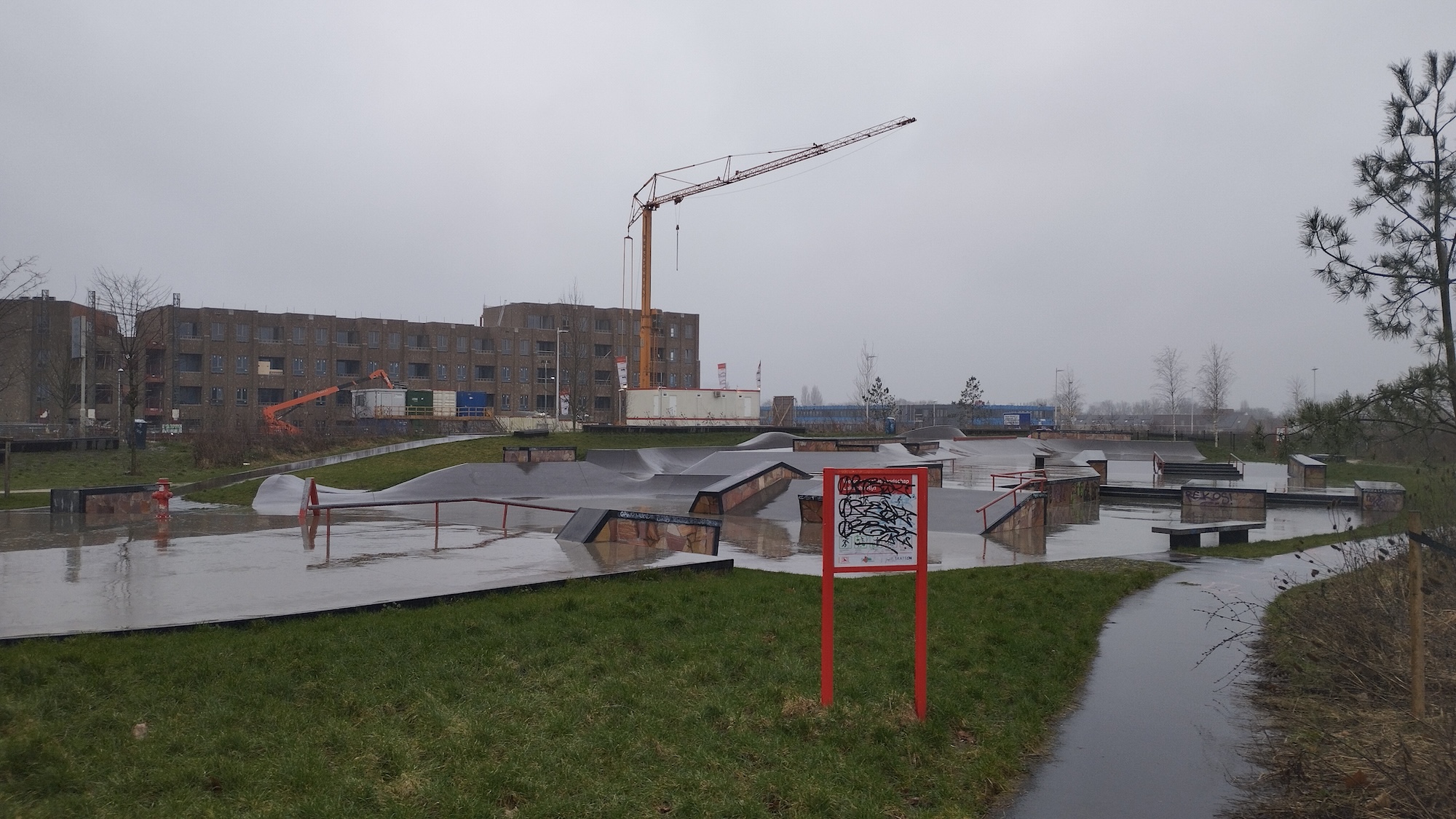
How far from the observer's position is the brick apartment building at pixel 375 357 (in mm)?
71125

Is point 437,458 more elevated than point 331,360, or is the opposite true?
point 331,360

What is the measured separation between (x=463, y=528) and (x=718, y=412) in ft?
122

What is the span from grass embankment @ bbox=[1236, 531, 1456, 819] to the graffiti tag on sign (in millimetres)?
2443

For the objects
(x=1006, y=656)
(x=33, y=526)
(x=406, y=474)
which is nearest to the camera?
(x=1006, y=656)

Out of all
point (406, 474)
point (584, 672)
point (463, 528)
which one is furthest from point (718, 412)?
point (584, 672)

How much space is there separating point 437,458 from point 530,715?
27597 mm

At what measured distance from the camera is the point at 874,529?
20.2 ft

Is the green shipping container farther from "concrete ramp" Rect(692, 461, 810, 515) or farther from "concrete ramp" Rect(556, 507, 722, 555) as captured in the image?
"concrete ramp" Rect(556, 507, 722, 555)

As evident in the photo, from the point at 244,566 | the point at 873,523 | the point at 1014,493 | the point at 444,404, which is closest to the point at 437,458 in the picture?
the point at 1014,493

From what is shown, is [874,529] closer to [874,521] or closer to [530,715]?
[874,521]

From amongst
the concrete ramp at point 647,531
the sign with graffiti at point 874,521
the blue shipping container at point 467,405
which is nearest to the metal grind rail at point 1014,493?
the concrete ramp at point 647,531

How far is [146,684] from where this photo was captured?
5898 mm

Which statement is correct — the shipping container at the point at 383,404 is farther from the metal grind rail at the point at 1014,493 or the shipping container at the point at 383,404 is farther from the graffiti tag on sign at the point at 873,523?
the graffiti tag on sign at the point at 873,523

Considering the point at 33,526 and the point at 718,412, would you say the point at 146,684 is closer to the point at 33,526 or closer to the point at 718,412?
the point at 33,526
